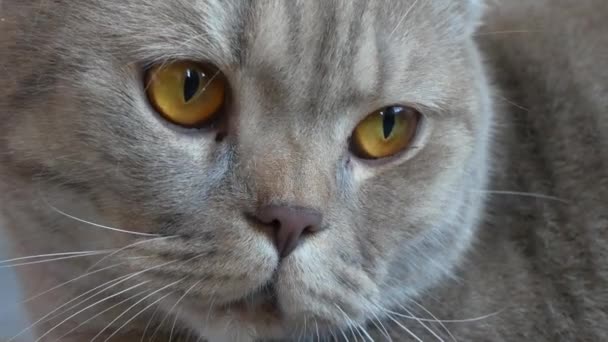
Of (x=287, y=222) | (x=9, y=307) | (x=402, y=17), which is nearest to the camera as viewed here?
(x=287, y=222)

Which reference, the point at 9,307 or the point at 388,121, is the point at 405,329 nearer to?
the point at 388,121

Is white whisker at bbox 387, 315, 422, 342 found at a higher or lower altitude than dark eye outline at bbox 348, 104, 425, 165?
lower

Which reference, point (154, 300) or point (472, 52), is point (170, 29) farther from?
point (472, 52)

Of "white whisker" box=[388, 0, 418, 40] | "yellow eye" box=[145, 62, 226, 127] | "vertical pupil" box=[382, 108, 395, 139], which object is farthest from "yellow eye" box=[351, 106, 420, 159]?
"yellow eye" box=[145, 62, 226, 127]

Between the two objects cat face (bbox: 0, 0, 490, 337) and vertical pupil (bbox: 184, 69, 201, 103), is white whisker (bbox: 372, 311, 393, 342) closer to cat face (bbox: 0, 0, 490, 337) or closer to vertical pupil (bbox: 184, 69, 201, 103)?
cat face (bbox: 0, 0, 490, 337)

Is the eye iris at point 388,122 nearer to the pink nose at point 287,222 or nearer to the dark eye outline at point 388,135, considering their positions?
the dark eye outline at point 388,135

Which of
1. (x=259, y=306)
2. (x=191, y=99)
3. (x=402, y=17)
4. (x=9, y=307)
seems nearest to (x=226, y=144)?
(x=191, y=99)

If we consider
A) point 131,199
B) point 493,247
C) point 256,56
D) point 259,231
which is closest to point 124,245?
point 131,199

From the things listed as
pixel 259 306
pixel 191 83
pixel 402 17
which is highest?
pixel 402 17
